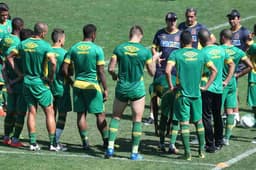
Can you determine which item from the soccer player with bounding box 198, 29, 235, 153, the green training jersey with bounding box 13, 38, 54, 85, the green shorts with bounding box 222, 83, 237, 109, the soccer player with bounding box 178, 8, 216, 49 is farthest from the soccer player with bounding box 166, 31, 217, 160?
the green training jersey with bounding box 13, 38, 54, 85

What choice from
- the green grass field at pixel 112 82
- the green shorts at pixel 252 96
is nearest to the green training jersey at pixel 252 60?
the green shorts at pixel 252 96

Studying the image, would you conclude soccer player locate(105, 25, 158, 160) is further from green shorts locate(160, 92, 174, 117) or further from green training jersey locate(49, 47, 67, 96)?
green training jersey locate(49, 47, 67, 96)

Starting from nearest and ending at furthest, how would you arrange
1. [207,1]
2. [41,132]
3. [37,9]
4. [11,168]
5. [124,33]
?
1. [11,168]
2. [41,132]
3. [124,33]
4. [37,9]
5. [207,1]

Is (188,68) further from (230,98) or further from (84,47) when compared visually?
(230,98)

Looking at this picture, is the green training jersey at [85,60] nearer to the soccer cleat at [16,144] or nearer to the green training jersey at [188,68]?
the green training jersey at [188,68]

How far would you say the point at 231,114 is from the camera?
46.2ft

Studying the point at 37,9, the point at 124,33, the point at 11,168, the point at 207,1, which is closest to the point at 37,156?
the point at 11,168

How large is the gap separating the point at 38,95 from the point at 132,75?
1.70 m

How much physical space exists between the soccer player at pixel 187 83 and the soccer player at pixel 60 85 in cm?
197

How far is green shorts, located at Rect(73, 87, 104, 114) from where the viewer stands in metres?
12.6

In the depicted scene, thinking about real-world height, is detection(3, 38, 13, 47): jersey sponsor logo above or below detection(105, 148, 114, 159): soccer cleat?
above

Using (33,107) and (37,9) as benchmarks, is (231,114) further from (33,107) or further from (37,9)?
(37,9)

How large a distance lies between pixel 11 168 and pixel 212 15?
19730 millimetres

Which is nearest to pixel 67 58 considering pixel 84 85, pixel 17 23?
pixel 84 85
